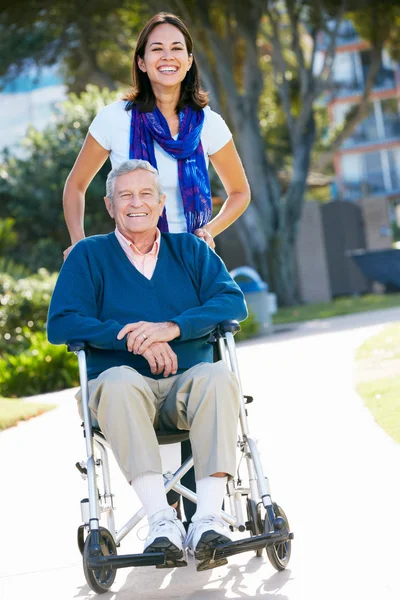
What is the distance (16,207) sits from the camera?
18.4m

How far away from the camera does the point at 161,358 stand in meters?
3.77

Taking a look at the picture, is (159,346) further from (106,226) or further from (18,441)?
(106,226)

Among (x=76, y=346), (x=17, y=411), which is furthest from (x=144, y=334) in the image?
(x=17, y=411)

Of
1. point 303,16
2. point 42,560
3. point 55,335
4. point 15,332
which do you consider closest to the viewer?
point 55,335

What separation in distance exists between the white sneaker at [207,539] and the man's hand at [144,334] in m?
0.64

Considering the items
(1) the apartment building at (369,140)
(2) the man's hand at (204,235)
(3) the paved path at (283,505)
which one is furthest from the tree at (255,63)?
(1) the apartment building at (369,140)

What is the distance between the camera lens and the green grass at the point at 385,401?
620cm

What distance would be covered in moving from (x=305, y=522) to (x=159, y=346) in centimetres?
115

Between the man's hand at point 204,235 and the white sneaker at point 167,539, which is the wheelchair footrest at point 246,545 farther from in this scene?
the man's hand at point 204,235

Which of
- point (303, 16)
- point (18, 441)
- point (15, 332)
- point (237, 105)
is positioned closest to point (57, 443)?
point (18, 441)

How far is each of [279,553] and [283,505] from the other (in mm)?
1048

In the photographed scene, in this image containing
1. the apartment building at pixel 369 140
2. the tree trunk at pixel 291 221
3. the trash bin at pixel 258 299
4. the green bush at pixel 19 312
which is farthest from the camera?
the apartment building at pixel 369 140

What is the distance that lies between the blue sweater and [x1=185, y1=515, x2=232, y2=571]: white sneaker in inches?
25.4

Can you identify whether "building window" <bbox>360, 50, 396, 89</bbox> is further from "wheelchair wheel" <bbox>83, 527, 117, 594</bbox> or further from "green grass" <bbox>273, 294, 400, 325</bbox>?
"wheelchair wheel" <bbox>83, 527, 117, 594</bbox>
